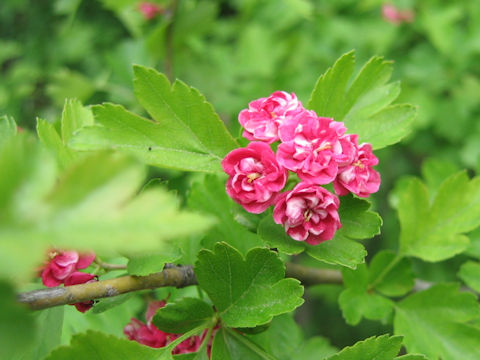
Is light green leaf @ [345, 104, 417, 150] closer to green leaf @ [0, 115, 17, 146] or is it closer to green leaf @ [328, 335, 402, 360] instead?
green leaf @ [328, 335, 402, 360]

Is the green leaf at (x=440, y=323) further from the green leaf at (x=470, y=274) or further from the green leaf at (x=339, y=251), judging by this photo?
the green leaf at (x=339, y=251)

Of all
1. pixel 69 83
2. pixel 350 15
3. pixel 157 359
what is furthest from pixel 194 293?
pixel 350 15

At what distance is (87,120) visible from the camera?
0.87m

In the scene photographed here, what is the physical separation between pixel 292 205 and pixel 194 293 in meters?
0.47

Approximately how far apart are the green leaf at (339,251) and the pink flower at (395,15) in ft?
5.18

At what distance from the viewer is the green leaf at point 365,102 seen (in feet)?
2.84

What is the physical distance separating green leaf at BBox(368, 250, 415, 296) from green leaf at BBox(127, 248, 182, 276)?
0.44 metres

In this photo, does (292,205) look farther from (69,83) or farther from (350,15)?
(350,15)

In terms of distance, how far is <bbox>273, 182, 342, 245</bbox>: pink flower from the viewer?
74 centimetres

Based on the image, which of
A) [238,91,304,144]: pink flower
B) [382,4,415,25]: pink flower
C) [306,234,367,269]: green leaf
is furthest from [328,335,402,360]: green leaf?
[382,4,415,25]: pink flower

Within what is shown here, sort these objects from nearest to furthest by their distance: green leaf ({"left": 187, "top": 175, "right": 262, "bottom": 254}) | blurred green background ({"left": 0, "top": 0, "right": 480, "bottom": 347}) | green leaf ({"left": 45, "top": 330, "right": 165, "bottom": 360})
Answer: green leaf ({"left": 45, "top": 330, "right": 165, "bottom": 360}) < green leaf ({"left": 187, "top": 175, "right": 262, "bottom": 254}) < blurred green background ({"left": 0, "top": 0, "right": 480, "bottom": 347})

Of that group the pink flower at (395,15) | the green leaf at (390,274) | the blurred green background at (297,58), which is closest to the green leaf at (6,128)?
the green leaf at (390,274)

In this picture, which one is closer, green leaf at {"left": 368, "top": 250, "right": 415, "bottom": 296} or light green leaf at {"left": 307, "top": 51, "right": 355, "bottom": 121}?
light green leaf at {"left": 307, "top": 51, "right": 355, "bottom": 121}

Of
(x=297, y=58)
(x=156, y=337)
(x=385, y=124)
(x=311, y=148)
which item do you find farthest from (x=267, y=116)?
(x=297, y=58)
